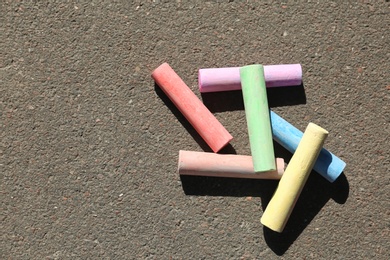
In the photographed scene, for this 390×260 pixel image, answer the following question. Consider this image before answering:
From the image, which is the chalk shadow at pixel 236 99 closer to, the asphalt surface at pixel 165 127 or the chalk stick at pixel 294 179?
the asphalt surface at pixel 165 127

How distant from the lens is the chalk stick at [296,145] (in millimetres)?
2352

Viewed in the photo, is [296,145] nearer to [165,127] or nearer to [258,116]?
[258,116]

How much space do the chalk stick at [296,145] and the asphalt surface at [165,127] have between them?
0.10m

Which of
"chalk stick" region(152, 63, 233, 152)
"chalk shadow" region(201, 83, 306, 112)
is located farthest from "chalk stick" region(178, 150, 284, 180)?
"chalk shadow" region(201, 83, 306, 112)

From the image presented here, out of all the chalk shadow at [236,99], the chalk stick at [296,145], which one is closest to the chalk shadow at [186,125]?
the chalk shadow at [236,99]

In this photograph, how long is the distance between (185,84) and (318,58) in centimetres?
61

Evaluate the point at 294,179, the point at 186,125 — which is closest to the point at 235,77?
the point at 186,125

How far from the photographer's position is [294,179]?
7.54 feet

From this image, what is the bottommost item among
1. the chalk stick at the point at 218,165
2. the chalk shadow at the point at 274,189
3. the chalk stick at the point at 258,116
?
the chalk shadow at the point at 274,189

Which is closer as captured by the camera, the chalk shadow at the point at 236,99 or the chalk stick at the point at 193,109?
the chalk stick at the point at 193,109

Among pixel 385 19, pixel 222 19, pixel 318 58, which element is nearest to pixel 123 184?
pixel 222 19

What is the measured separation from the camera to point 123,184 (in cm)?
246

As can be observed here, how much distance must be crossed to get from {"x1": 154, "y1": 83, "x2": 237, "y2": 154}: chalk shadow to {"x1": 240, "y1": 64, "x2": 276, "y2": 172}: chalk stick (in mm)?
174

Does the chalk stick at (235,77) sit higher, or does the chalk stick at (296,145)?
the chalk stick at (235,77)
